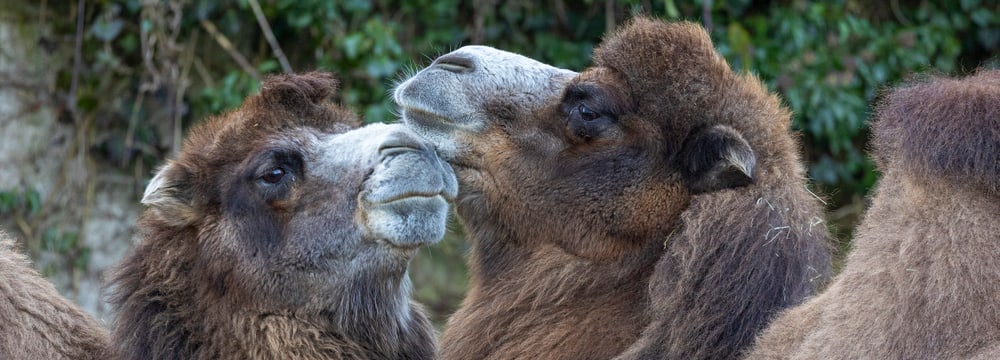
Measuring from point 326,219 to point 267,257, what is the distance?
A: 0.80ft

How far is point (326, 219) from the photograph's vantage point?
452cm

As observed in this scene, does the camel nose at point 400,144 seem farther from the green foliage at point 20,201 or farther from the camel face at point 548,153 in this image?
the green foliage at point 20,201

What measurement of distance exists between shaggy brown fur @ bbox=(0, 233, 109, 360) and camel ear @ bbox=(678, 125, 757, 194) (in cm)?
218

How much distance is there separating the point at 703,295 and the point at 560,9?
5.66 meters

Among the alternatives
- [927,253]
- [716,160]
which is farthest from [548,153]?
[927,253]

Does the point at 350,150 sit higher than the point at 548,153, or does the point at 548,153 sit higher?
the point at 350,150

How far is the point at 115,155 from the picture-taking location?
902cm

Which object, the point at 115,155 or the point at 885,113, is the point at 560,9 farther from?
the point at 885,113

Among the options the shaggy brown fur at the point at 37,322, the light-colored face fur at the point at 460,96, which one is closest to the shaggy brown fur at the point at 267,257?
the light-colored face fur at the point at 460,96

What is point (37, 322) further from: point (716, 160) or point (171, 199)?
point (716, 160)

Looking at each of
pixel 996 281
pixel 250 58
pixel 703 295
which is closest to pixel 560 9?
pixel 250 58

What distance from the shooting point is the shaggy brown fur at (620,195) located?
13.7 feet

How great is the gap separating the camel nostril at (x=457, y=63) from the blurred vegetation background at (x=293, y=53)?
381 cm

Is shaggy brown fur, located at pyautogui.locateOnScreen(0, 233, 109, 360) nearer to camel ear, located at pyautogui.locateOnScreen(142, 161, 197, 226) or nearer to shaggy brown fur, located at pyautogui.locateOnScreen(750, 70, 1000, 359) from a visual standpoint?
camel ear, located at pyautogui.locateOnScreen(142, 161, 197, 226)
